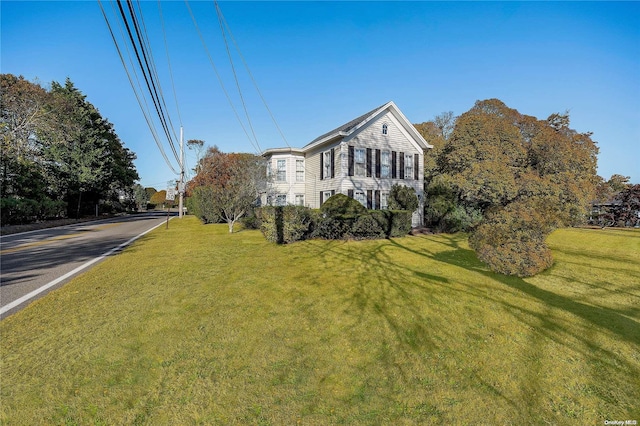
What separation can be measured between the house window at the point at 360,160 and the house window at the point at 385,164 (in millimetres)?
1538

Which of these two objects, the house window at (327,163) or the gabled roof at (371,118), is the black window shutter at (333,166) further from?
the gabled roof at (371,118)

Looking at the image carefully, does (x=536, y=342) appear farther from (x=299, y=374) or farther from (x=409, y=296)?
(x=299, y=374)

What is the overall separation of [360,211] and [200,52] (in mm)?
9666

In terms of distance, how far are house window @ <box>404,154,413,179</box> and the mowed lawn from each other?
1351 centimetres

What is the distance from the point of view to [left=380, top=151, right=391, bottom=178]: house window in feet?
60.6

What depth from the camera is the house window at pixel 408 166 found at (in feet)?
63.6

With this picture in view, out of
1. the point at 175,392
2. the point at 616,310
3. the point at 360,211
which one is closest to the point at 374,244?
the point at 360,211

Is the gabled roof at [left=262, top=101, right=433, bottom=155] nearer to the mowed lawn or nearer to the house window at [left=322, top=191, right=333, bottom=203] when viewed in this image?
the house window at [left=322, top=191, right=333, bottom=203]

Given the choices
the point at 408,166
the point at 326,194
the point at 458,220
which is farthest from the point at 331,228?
the point at 408,166

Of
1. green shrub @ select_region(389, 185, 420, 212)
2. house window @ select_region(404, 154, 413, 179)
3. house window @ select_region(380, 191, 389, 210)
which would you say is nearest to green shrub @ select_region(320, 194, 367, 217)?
green shrub @ select_region(389, 185, 420, 212)

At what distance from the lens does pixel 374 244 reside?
11430 millimetres

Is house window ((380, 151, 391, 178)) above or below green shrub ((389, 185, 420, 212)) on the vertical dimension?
above

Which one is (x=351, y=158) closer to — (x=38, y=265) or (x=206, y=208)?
(x=206, y=208)

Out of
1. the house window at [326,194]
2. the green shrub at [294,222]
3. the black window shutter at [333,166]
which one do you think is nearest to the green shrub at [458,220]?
the house window at [326,194]
